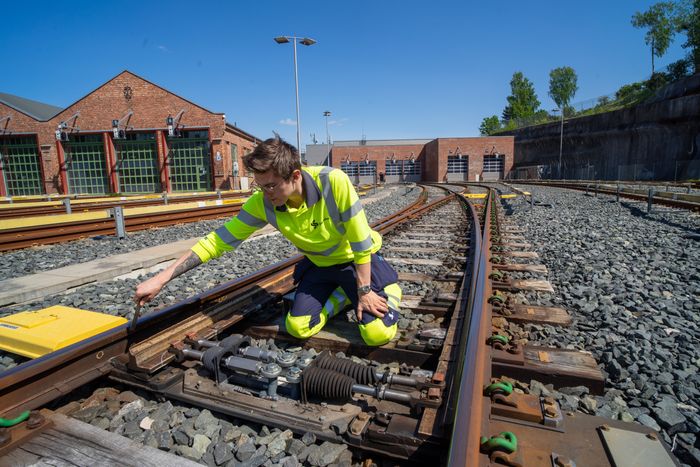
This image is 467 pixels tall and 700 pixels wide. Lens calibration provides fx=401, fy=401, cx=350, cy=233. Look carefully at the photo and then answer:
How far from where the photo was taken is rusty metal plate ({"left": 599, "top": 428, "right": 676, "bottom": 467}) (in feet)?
4.64

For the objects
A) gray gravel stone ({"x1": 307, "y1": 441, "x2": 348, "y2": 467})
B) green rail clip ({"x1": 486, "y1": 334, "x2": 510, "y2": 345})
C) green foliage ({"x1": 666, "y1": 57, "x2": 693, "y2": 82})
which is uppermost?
green foliage ({"x1": 666, "y1": 57, "x2": 693, "y2": 82})

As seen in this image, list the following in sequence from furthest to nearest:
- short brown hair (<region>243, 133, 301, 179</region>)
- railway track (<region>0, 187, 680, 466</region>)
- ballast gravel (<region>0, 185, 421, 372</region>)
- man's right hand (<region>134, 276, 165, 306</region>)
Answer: ballast gravel (<region>0, 185, 421, 372</region>) → man's right hand (<region>134, 276, 165, 306</region>) → short brown hair (<region>243, 133, 301, 179</region>) → railway track (<region>0, 187, 680, 466</region>)

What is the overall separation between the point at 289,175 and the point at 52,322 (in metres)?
1.85

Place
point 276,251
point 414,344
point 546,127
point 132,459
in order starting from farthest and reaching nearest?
point 546,127 < point 276,251 < point 414,344 < point 132,459

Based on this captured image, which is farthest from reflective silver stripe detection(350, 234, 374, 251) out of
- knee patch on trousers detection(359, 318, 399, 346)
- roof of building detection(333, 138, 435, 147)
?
roof of building detection(333, 138, 435, 147)

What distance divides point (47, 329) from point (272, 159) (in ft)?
5.82

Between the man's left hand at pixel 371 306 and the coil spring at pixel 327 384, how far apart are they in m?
0.58

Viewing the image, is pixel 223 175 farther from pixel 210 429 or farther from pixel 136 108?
pixel 210 429

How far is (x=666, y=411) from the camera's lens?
6.04 ft

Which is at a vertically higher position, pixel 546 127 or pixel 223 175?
pixel 546 127

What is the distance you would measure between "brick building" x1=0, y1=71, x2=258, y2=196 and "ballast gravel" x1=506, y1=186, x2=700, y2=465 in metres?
25.0

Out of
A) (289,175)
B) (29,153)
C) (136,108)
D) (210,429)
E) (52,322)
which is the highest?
(136,108)

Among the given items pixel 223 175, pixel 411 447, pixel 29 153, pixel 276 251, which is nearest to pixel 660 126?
pixel 223 175

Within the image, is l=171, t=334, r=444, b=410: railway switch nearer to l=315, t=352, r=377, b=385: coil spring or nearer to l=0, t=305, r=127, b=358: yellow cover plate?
l=315, t=352, r=377, b=385: coil spring
